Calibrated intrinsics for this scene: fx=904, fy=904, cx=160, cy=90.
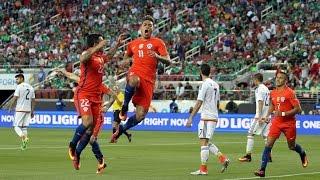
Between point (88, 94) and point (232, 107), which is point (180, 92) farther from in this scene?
point (88, 94)

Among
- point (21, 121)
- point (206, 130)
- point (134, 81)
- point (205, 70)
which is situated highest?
point (205, 70)

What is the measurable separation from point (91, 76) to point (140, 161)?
518 centimetres

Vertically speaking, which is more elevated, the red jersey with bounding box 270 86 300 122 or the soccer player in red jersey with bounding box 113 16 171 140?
the soccer player in red jersey with bounding box 113 16 171 140

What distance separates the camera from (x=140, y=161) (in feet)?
78.0

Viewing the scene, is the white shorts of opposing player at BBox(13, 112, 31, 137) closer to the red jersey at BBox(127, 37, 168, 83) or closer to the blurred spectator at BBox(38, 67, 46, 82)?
the red jersey at BBox(127, 37, 168, 83)

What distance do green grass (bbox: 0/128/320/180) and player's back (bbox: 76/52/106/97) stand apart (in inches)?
70.2

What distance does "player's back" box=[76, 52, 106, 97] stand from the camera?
1909cm

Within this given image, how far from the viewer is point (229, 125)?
45906mm

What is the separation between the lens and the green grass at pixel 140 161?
19156 millimetres

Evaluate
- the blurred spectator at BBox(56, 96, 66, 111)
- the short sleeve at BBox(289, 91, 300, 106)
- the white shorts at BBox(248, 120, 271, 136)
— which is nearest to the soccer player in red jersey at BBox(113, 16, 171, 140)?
the short sleeve at BBox(289, 91, 300, 106)

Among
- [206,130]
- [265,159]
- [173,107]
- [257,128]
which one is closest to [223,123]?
[173,107]

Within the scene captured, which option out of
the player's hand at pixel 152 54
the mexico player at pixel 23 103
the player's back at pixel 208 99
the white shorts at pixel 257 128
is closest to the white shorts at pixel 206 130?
the player's back at pixel 208 99

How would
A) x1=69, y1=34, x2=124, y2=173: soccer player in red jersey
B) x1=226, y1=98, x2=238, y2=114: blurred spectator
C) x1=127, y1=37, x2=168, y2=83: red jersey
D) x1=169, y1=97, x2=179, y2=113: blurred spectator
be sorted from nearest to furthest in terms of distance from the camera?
x1=69, y1=34, x2=124, y2=173: soccer player in red jersey, x1=127, y1=37, x2=168, y2=83: red jersey, x1=226, y1=98, x2=238, y2=114: blurred spectator, x1=169, y1=97, x2=179, y2=113: blurred spectator

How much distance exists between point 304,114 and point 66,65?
17.7 metres
